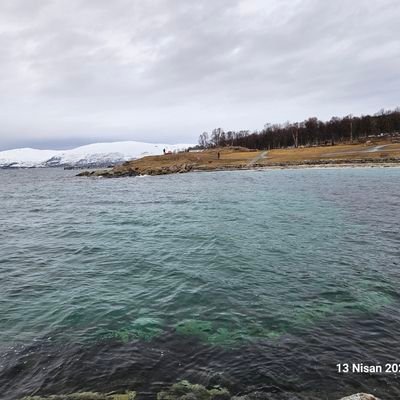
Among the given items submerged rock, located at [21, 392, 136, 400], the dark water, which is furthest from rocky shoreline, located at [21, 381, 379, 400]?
the dark water

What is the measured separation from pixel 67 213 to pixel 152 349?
26.9 metres

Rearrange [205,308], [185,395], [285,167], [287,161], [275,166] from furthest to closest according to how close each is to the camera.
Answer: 1. [287,161]
2. [275,166]
3. [285,167]
4. [205,308]
5. [185,395]

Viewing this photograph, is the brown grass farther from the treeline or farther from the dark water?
the dark water

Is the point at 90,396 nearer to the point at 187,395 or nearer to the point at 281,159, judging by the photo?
the point at 187,395

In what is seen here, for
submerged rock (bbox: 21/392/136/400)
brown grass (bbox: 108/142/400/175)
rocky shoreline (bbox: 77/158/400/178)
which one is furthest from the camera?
brown grass (bbox: 108/142/400/175)

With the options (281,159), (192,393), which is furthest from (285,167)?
(192,393)

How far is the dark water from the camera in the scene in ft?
24.8

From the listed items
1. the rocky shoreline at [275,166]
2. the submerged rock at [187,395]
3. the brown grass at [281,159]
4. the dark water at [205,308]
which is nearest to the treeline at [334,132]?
the brown grass at [281,159]

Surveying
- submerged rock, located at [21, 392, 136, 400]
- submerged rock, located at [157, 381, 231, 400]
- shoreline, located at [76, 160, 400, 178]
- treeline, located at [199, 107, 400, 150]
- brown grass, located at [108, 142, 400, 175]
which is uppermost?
treeline, located at [199, 107, 400, 150]

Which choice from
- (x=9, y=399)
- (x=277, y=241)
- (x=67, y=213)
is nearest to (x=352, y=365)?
(x=9, y=399)

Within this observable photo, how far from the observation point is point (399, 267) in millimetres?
13555

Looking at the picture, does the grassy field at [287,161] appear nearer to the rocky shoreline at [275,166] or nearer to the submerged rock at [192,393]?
the rocky shoreline at [275,166]

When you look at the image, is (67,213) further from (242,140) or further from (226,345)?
(242,140)

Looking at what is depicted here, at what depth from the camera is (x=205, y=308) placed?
10.8 meters
